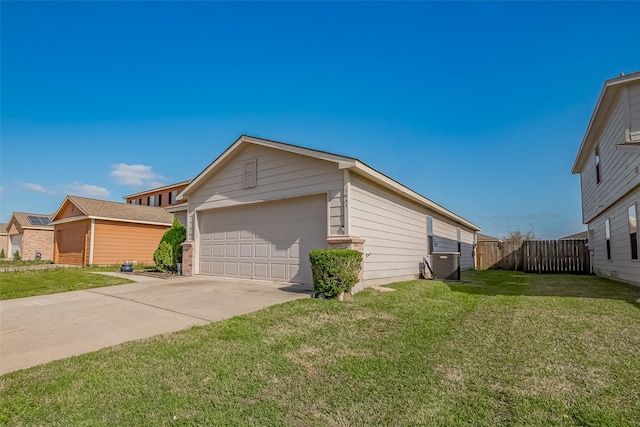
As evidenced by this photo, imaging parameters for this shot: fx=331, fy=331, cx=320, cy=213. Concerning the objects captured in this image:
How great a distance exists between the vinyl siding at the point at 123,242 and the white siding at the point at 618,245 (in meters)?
21.3

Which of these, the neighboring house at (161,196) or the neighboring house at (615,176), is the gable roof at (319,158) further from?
the neighboring house at (161,196)

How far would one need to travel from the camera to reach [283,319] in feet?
16.1

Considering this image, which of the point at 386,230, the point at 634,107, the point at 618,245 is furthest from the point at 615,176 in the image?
the point at 386,230

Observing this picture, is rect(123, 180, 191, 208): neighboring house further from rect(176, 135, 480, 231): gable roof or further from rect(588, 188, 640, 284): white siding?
rect(588, 188, 640, 284): white siding

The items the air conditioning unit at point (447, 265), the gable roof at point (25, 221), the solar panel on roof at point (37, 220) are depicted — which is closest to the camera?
the air conditioning unit at point (447, 265)

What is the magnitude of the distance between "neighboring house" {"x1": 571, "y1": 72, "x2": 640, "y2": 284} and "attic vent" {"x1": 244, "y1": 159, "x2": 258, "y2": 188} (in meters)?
9.28

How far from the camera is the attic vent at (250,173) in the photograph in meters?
9.84

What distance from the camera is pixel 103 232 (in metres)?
17.6

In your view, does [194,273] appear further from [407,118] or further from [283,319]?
[407,118]

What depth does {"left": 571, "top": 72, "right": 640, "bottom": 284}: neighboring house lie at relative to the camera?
8.77 metres

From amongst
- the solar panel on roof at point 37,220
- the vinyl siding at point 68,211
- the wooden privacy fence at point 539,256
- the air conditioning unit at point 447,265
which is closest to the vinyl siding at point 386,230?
the air conditioning unit at point 447,265

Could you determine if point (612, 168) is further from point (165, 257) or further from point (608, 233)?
point (165, 257)

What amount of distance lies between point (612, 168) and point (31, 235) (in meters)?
35.2

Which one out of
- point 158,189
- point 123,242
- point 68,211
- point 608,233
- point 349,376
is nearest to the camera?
point 349,376
